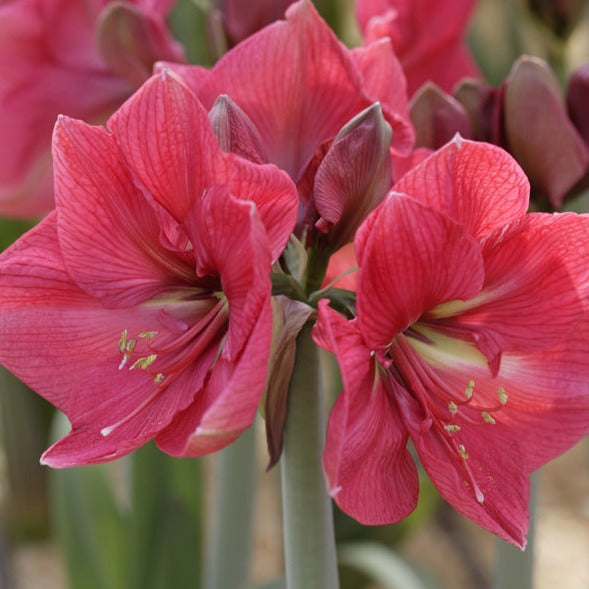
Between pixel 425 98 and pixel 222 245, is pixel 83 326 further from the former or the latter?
pixel 425 98

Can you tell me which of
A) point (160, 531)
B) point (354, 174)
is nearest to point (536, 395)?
point (354, 174)

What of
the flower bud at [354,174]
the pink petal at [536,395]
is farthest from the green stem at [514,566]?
the flower bud at [354,174]

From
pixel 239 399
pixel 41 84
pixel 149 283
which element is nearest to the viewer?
pixel 239 399

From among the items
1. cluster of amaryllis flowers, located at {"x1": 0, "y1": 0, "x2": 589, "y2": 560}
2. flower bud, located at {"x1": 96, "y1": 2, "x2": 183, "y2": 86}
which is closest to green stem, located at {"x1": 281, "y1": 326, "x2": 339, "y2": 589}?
cluster of amaryllis flowers, located at {"x1": 0, "y1": 0, "x2": 589, "y2": 560}

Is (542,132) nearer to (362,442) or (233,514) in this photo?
(362,442)

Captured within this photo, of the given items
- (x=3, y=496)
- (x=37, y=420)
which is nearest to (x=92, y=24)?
(x=37, y=420)
